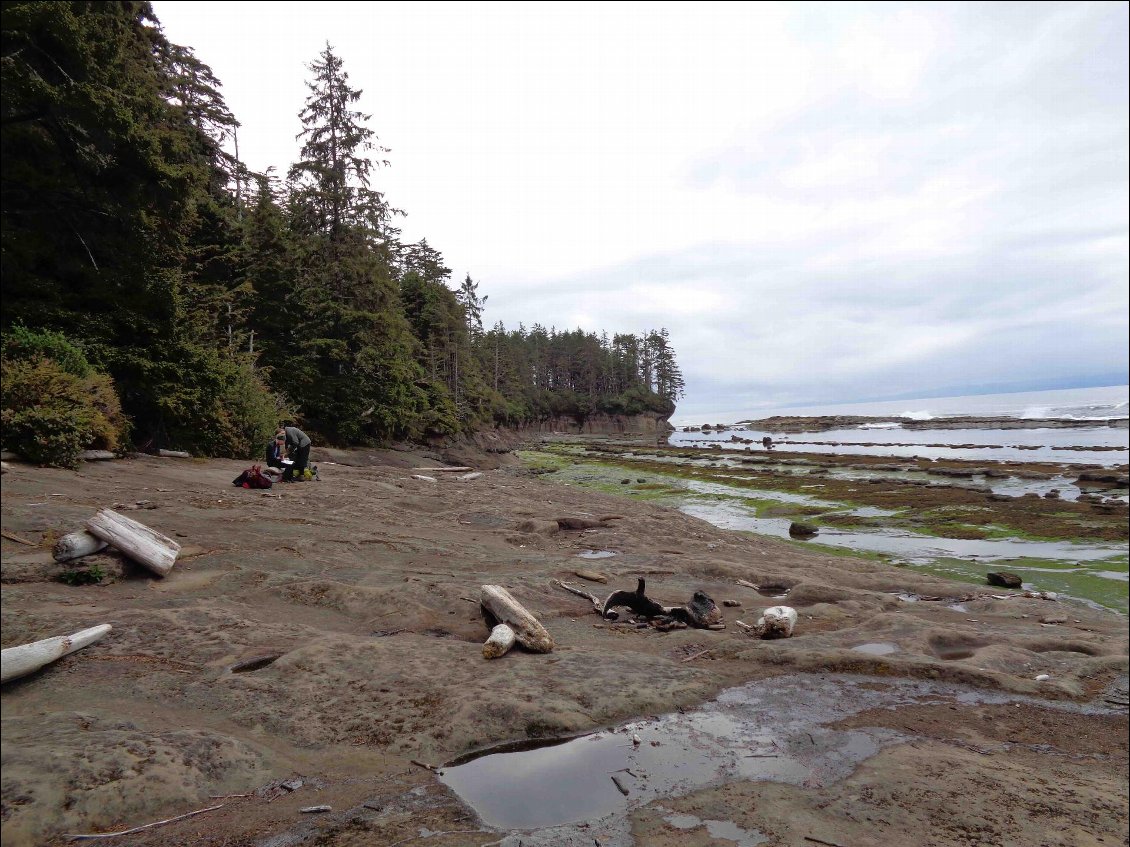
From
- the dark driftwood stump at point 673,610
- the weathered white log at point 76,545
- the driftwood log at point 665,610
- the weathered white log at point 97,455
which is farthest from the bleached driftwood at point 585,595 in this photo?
the weathered white log at point 97,455

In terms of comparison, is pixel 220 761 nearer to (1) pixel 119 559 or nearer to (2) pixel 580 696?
(2) pixel 580 696

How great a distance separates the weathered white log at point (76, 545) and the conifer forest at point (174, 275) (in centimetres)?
284

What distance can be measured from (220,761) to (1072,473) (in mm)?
46331

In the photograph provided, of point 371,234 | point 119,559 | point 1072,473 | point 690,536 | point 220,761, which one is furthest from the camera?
point 1072,473

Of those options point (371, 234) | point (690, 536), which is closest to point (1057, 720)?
point (690, 536)

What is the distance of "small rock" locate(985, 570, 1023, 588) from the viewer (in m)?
14.1

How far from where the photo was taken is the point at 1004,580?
14211 millimetres

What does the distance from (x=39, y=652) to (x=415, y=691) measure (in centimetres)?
339

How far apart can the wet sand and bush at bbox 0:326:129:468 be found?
0.54 meters

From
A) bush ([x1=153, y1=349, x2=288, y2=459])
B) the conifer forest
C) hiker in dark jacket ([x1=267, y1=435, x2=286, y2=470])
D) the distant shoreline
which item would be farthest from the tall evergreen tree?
the distant shoreline

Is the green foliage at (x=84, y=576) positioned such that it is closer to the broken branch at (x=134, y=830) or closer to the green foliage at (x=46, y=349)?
the green foliage at (x=46, y=349)

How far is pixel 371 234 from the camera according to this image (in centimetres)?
3247

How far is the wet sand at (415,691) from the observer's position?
14.0 feet

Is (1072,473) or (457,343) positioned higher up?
(457,343)
